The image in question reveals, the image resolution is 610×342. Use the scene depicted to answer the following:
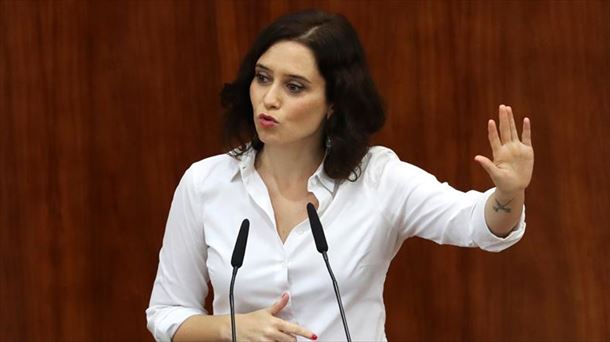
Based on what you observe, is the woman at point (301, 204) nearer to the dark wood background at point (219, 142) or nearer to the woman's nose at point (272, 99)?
the woman's nose at point (272, 99)

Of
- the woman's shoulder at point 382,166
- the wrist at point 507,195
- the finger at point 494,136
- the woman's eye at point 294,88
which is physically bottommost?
the wrist at point 507,195

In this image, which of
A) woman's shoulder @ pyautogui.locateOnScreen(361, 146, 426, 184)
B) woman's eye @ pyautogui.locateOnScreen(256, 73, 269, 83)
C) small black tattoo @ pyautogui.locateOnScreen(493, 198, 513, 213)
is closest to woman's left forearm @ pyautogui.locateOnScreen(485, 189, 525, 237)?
small black tattoo @ pyautogui.locateOnScreen(493, 198, 513, 213)

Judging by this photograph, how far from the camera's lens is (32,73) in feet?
10.1

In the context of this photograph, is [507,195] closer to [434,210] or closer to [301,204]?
[434,210]

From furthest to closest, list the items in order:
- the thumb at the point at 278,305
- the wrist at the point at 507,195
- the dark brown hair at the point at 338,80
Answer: the dark brown hair at the point at 338,80 < the thumb at the point at 278,305 < the wrist at the point at 507,195

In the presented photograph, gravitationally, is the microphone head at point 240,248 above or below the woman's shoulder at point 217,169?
below

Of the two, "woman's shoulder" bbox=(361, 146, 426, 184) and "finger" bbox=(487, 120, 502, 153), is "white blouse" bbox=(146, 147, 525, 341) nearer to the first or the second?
"woman's shoulder" bbox=(361, 146, 426, 184)

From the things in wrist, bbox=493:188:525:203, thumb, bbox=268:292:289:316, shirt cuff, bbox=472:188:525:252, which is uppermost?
wrist, bbox=493:188:525:203

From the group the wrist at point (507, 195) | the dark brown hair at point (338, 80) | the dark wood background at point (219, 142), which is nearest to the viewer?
the wrist at point (507, 195)

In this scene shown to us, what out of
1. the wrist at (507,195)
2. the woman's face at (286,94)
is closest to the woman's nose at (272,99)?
the woman's face at (286,94)

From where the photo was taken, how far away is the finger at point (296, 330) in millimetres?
1995

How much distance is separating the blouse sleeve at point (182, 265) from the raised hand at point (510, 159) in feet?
1.98

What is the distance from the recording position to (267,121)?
2.16 meters

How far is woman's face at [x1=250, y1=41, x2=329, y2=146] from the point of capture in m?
2.16
